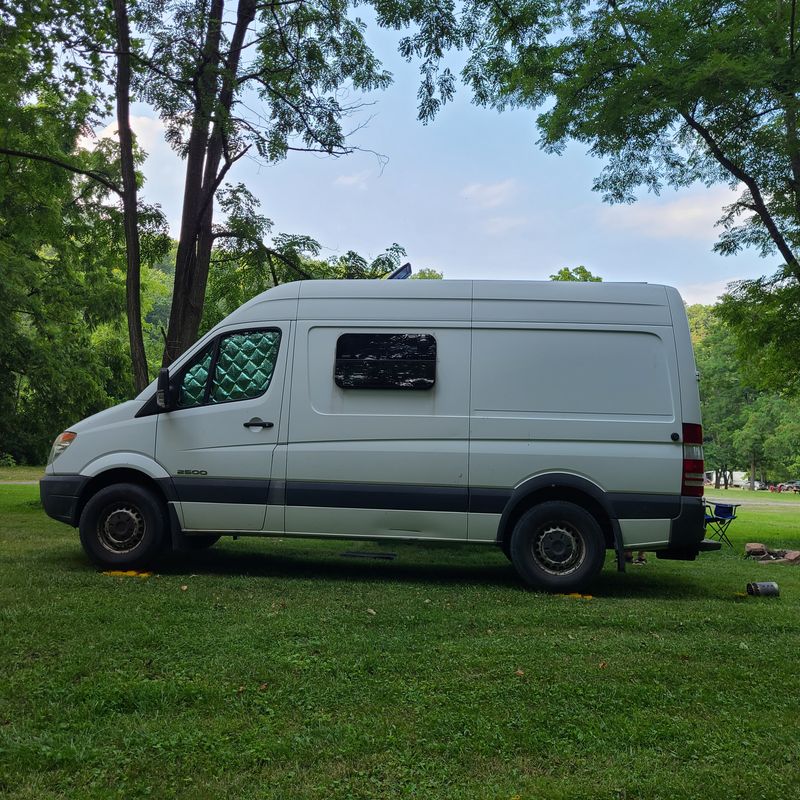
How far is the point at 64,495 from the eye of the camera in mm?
7125

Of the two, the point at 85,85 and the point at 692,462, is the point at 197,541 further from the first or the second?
the point at 85,85

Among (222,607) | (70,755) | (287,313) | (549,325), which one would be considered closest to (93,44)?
(287,313)

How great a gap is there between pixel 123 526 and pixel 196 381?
5.08 ft

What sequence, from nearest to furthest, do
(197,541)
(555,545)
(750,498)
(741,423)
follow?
(555,545)
(197,541)
(750,498)
(741,423)

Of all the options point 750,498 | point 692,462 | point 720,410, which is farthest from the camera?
point 720,410

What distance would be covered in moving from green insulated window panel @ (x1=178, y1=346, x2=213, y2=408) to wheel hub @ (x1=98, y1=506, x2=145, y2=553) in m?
1.19

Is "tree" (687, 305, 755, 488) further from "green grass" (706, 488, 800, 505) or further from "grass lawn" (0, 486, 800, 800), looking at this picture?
"grass lawn" (0, 486, 800, 800)

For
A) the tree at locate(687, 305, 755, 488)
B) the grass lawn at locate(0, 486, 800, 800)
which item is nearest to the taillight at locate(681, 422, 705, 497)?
the grass lawn at locate(0, 486, 800, 800)

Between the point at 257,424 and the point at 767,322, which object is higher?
the point at 767,322

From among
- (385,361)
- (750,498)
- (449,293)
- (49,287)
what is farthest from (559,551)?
(750,498)

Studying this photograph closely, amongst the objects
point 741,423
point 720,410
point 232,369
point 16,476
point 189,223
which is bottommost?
point 16,476

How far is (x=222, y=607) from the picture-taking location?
212 inches

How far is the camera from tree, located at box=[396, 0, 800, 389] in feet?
35.8

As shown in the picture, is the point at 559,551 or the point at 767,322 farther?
the point at 767,322
